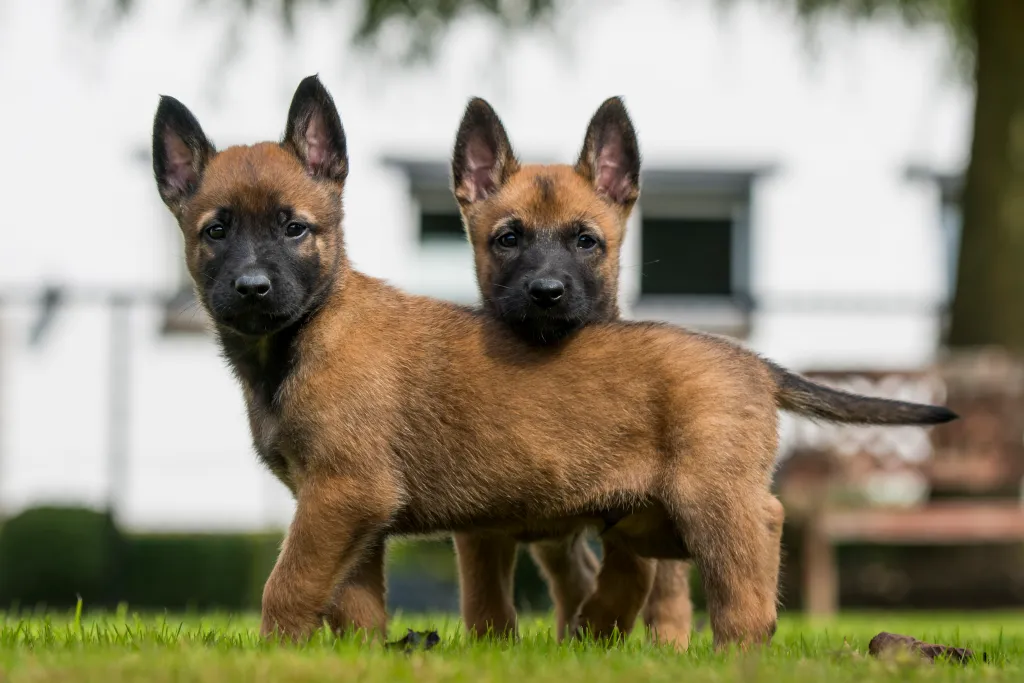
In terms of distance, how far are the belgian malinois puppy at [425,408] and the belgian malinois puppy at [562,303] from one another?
18 cm

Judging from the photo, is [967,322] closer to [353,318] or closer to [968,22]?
[968,22]

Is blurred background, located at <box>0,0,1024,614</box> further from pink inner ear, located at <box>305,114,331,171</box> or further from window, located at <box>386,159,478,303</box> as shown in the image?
pink inner ear, located at <box>305,114,331,171</box>

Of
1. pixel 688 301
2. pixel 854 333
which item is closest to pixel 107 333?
pixel 688 301

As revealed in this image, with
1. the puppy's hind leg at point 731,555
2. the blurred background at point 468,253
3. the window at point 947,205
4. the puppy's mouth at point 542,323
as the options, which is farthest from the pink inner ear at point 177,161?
the window at point 947,205

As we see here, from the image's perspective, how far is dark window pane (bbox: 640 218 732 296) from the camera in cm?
1816

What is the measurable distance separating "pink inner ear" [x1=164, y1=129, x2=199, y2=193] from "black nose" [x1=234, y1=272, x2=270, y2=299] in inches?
31.0

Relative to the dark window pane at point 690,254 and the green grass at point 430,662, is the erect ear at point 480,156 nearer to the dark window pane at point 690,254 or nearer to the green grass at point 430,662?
the green grass at point 430,662

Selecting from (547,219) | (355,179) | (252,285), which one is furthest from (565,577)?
(355,179)

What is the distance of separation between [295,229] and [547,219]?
3.75ft

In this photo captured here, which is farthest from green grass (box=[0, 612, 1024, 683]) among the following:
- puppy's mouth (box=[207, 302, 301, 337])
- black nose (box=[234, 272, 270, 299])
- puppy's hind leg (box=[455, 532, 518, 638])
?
black nose (box=[234, 272, 270, 299])

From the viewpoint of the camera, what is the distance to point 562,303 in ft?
17.2

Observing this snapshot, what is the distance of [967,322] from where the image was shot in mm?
14398

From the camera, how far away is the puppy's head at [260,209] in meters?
4.88

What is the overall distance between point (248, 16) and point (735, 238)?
24.1 ft
